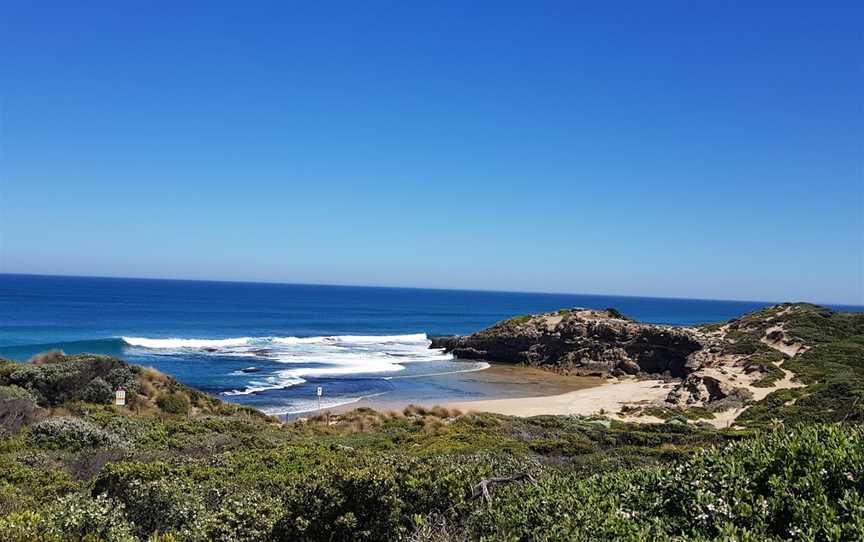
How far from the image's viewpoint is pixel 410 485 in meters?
6.56

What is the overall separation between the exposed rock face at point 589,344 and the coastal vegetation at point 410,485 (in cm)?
3010

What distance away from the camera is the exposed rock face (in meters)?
48.0

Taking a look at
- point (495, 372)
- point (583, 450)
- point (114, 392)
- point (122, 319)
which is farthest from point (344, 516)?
point (122, 319)

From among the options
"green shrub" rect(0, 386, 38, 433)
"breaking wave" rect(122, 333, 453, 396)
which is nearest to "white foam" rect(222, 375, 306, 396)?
"breaking wave" rect(122, 333, 453, 396)

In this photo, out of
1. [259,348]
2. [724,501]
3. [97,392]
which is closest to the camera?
[724,501]

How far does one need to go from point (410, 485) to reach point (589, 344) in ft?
162

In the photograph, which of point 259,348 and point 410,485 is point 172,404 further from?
point 259,348

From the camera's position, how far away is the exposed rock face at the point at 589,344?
48031mm

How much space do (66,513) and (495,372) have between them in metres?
46.9

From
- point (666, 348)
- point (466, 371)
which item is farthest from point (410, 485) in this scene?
point (666, 348)

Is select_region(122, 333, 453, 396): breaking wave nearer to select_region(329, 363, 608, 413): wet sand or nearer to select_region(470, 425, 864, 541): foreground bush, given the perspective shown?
select_region(329, 363, 608, 413): wet sand

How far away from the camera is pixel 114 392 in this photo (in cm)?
2325

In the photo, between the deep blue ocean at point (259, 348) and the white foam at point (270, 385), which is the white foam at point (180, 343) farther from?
the white foam at point (270, 385)

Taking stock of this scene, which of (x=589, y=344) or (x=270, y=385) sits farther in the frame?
(x=589, y=344)
